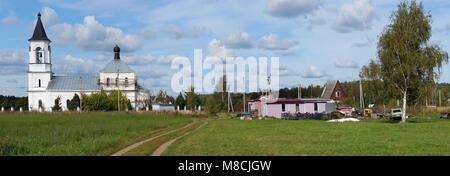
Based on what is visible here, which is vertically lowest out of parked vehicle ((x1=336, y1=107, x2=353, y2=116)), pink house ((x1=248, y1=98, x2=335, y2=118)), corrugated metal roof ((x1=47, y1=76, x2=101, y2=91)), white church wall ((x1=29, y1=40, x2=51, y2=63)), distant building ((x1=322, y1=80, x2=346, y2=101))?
parked vehicle ((x1=336, y1=107, x2=353, y2=116))

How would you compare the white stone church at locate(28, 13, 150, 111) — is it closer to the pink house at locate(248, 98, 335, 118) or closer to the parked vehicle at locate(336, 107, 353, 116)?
the pink house at locate(248, 98, 335, 118)

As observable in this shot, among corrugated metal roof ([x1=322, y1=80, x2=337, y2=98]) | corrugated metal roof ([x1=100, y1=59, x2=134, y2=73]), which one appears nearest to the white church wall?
corrugated metal roof ([x1=100, y1=59, x2=134, y2=73])

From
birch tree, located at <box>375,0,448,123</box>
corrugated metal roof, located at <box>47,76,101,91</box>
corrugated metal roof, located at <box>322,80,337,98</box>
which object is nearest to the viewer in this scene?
birch tree, located at <box>375,0,448,123</box>

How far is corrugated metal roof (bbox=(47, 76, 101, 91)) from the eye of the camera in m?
83.4

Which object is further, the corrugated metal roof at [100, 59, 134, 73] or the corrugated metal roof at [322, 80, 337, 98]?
the corrugated metal roof at [100, 59, 134, 73]

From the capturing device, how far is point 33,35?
79500 millimetres

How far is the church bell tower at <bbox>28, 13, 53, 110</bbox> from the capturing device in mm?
80812

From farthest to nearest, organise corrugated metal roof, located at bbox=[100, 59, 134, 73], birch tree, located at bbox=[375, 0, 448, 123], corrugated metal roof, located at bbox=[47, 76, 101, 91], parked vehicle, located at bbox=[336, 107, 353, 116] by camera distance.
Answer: corrugated metal roof, located at bbox=[100, 59, 134, 73] < corrugated metal roof, located at bbox=[47, 76, 101, 91] < parked vehicle, located at bbox=[336, 107, 353, 116] < birch tree, located at bbox=[375, 0, 448, 123]

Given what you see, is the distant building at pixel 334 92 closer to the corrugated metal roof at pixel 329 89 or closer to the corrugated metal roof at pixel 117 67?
the corrugated metal roof at pixel 329 89

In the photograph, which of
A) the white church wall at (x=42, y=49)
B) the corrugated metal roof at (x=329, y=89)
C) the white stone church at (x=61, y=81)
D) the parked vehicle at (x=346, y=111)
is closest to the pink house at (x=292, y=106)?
the parked vehicle at (x=346, y=111)

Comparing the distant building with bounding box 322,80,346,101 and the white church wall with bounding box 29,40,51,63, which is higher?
the white church wall with bounding box 29,40,51,63
